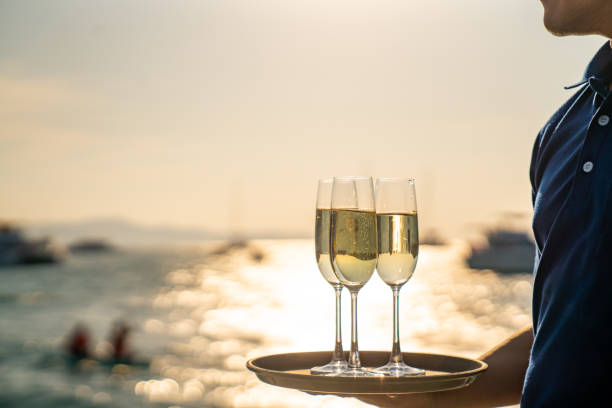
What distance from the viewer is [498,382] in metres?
1.95

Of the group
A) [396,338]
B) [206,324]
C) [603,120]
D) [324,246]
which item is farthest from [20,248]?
[603,120]

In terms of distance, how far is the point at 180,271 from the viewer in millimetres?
99375

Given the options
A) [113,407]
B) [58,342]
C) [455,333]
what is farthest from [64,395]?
[455,333]

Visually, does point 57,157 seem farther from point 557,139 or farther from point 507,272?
point 557,139

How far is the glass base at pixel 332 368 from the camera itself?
1800 mm

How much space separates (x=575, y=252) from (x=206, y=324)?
52704mm

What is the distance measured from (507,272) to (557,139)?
86.8 meters

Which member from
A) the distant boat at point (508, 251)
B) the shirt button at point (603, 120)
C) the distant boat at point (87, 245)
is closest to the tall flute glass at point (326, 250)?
the shirt button at point (603, 120)

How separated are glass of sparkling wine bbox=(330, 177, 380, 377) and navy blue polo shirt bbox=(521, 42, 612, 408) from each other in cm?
42

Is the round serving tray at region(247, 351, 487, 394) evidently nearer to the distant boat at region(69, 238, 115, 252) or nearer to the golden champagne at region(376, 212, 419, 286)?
the golden champagne at region(376, 212, 419, 286)

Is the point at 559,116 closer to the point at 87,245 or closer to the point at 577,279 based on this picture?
the point at 577,279

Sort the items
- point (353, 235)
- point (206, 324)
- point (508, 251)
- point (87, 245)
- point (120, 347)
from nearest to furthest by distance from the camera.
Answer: point (353, 235)
point (120, 347)
point (206, 324)
point (508, 251)
point (87, 245)

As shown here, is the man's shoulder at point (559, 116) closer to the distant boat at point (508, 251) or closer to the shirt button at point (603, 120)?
the shirt button at point (603, 120)

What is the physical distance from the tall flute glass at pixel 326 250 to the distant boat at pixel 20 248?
9208 centimetres
